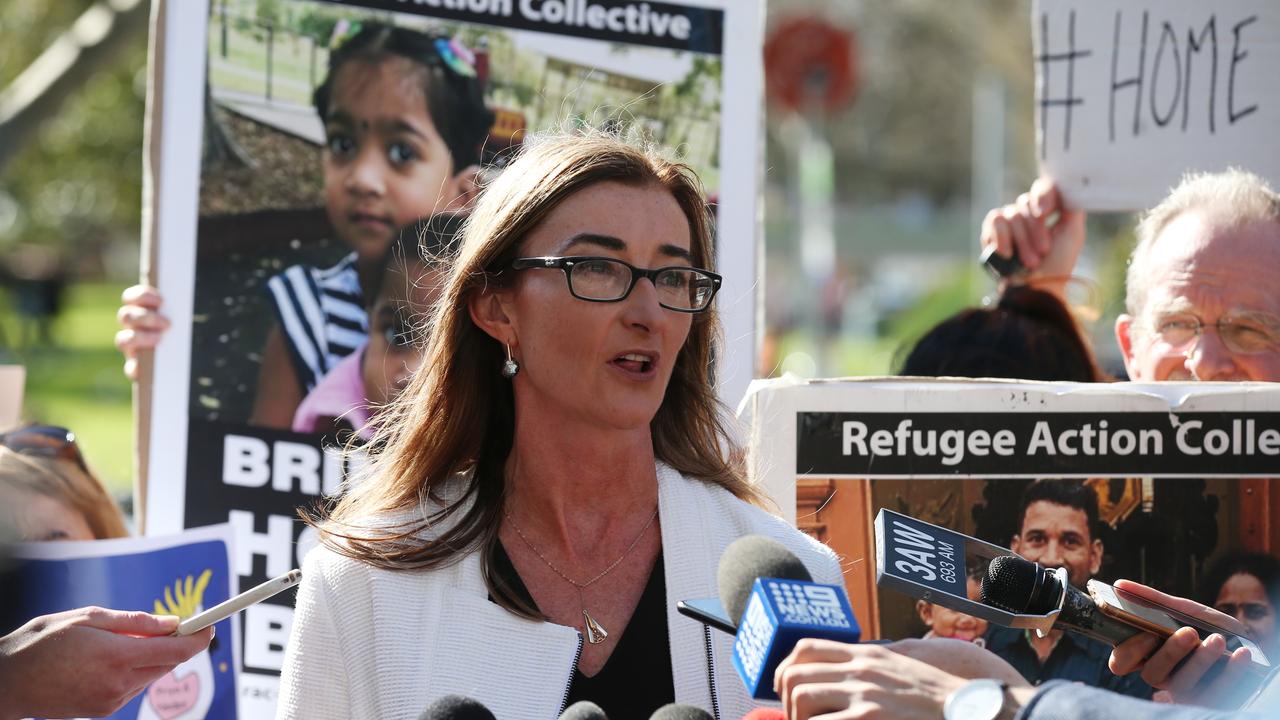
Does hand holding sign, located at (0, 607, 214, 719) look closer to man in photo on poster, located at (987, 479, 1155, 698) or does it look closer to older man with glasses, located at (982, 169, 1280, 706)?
man in photo on poster, located at (987, 479, 1155, 698)

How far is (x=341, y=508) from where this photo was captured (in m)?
2.39

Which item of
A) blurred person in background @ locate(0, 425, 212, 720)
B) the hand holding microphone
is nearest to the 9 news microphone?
the hand holding microphone

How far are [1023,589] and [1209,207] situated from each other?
56.1 inches

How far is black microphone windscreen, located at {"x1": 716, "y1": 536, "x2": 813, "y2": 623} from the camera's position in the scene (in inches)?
59.4

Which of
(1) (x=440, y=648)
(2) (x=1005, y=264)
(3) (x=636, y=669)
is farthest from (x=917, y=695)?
(2) (x=1005, y=264)

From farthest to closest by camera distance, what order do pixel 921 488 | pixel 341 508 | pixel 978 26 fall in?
pixel 978 26
pixel 341 508
pixel 921 488

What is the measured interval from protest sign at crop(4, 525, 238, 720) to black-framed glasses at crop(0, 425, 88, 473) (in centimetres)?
23

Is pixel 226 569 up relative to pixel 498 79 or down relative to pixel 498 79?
down

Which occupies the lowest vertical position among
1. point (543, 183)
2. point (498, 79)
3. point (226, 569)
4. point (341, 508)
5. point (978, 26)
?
point (226, 569)

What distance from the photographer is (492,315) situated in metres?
2.30

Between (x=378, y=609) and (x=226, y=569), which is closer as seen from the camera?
(x=378, y=609)

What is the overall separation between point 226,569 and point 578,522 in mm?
997

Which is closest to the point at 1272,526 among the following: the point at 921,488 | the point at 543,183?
the point at 921,488

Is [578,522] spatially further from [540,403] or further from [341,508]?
[341,508]
